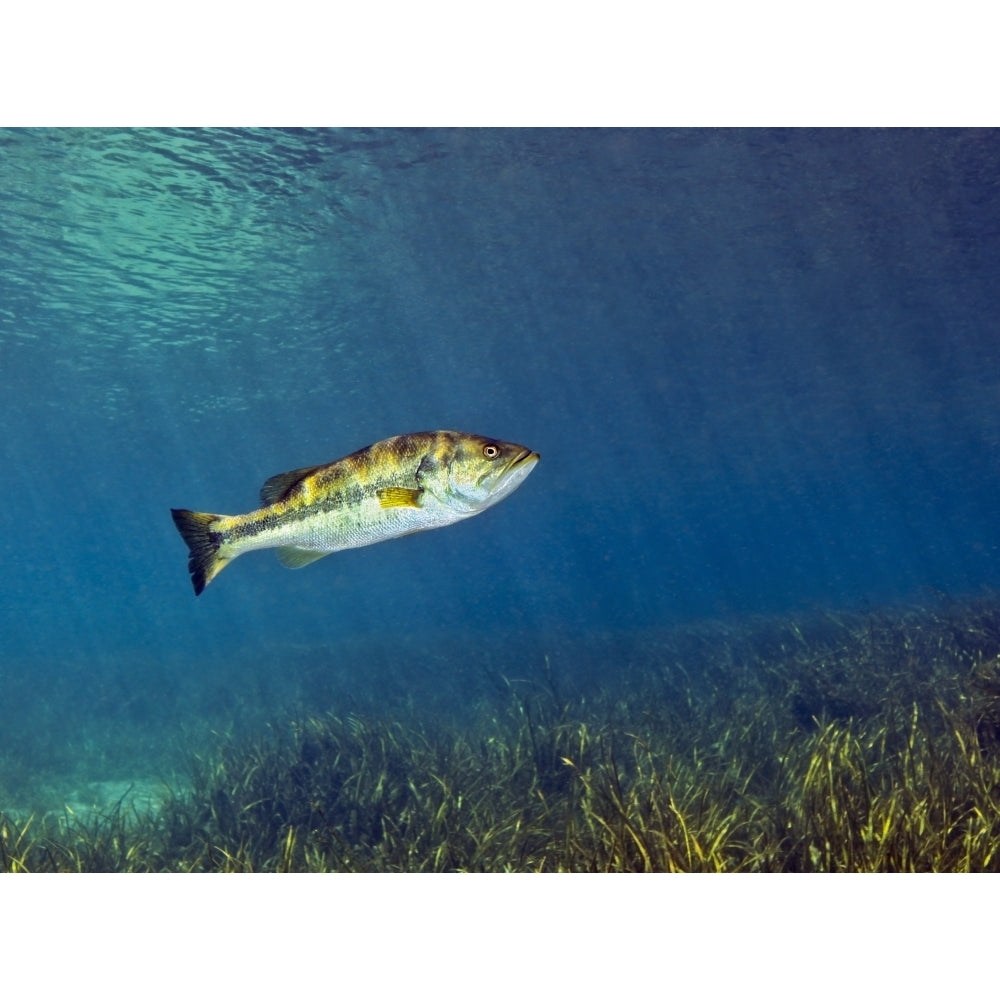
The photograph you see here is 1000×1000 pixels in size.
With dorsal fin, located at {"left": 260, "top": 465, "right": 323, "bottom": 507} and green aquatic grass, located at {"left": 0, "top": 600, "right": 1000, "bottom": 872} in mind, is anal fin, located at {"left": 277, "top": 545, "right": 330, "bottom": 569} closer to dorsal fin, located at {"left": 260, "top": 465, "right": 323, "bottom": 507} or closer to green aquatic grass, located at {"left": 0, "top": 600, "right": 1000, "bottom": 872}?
dorsal fin, located at {"left": 260, "top": 465, "right": 323, "bottom": 507}

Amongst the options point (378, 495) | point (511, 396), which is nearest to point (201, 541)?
point (378, 495)

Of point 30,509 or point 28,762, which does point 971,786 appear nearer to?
point 28,762

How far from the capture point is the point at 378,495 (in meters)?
3.91

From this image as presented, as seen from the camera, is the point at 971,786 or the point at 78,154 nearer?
the point at 971,786

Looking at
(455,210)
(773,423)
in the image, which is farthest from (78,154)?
(773,423)

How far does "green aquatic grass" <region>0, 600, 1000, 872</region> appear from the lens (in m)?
5.20

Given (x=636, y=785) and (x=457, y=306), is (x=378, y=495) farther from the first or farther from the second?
(x=457, y=306)

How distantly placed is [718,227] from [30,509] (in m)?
91.5

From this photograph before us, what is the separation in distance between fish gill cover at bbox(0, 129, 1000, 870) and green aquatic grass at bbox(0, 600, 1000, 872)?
1.9 inches

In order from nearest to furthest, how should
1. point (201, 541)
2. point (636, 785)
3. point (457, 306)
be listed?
1. point (201, 541)
2. point (636, 785)
3. point (457, 306)

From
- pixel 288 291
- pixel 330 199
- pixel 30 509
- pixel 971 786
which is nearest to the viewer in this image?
pixel 971 786

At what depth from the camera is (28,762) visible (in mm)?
13766

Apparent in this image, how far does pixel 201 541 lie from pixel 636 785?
412cm

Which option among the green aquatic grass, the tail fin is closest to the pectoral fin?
the tail fin
